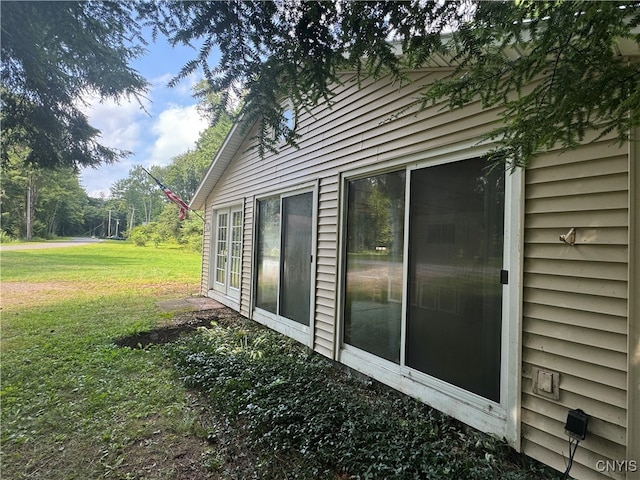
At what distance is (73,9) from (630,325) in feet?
10.9

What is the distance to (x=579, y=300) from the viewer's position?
1890 mm

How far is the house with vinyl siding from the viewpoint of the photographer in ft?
5.80

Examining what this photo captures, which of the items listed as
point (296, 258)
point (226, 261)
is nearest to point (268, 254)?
point (296, 258)

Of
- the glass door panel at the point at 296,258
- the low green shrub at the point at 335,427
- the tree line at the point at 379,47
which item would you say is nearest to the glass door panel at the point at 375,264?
the low green shrub at the point at 335,427

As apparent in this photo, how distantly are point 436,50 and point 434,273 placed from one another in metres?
1.70

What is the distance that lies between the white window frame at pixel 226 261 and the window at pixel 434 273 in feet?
11.5

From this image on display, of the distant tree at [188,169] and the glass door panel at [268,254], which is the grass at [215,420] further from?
the distant tree at [188,169]

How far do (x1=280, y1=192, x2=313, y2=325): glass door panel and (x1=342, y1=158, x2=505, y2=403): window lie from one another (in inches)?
36.8

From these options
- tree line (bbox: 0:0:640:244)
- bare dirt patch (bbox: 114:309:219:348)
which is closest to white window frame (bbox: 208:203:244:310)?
bare dirt patch (bbox: 114:309:219:348)

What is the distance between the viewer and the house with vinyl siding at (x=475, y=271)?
177 centimetres

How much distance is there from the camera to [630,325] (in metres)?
1.69

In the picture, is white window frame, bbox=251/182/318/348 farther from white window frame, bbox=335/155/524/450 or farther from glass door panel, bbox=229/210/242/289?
white window frame, bbox=335/155/524/450

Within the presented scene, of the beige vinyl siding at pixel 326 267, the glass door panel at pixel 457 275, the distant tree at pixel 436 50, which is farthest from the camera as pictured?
the beige vinyl siding at pixel 326 267

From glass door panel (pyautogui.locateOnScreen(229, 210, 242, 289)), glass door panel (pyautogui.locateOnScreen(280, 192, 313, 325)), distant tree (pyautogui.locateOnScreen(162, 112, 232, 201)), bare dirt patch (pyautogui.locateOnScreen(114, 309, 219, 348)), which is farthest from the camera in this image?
distant tree (pyautogui.locateOnScreen(162, 112, 232, 201))
